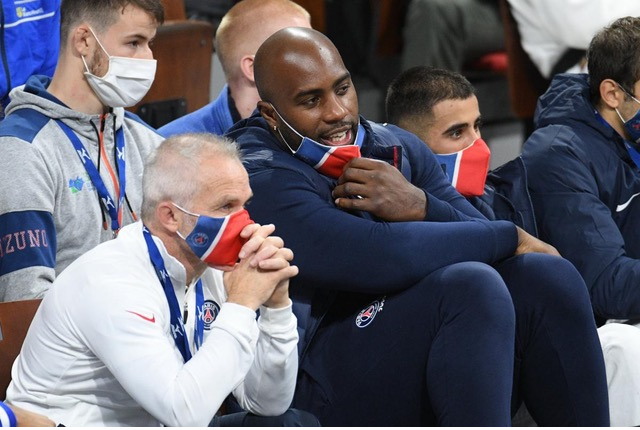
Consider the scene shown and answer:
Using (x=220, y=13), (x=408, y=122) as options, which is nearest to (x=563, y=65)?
(x=220, y=13)

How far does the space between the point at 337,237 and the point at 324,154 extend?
23 cm

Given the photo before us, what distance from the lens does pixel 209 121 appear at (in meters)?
3.79

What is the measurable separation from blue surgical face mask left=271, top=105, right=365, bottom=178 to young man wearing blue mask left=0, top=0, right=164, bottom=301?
1.69 feet

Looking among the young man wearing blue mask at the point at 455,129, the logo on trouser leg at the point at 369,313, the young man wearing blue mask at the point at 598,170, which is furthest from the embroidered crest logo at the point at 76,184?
the young man wearing blue mask at the point at 598,170

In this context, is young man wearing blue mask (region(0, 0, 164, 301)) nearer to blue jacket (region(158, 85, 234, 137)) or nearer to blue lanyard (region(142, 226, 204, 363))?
blue jacket (region(158, 85, 234, 137))

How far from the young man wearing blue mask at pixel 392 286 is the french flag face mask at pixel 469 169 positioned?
38 cm

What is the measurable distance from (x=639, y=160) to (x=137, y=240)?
1.65 m

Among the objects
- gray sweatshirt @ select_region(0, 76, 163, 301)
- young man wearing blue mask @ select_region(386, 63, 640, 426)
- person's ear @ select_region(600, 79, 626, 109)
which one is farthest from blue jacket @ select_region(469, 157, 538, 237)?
Result: gray sweatshirt @ select_region(0, 76, 163, 301)

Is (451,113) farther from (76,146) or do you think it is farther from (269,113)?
(76,146)

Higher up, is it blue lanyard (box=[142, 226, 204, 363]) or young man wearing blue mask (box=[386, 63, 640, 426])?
blue lanyard (box=[142, 226, 204, 363])

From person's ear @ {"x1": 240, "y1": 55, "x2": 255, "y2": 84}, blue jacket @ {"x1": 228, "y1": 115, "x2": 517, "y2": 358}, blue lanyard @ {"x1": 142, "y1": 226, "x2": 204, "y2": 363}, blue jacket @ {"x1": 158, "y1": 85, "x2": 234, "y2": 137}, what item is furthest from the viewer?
person's ear @ {"x1": 240, "y1": 55, "x2": 255, "y2": 84}

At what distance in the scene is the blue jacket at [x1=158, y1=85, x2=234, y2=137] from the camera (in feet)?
12.2

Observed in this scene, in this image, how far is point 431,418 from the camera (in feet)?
9.07

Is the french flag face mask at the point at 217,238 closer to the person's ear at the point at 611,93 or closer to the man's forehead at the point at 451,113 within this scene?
the man's forehead at the point at 451,113
